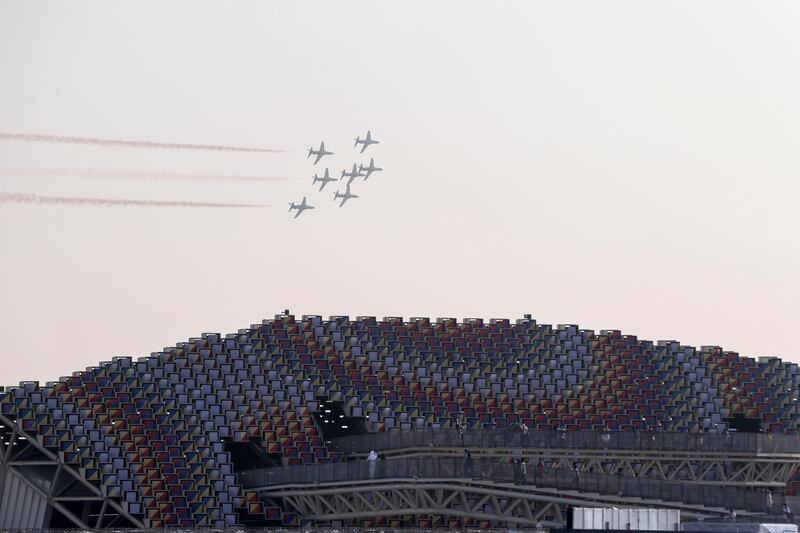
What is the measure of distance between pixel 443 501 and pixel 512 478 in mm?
6521

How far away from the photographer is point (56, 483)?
166 meters

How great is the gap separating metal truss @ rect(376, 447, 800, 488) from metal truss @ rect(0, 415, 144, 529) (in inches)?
987

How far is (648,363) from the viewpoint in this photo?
643 ft

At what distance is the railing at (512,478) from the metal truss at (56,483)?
12949mm

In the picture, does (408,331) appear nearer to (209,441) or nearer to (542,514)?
(209,441)

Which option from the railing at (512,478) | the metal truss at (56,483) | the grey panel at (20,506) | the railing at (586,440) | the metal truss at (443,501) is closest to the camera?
the railing at (512,478)

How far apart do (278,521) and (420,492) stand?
45.8ft

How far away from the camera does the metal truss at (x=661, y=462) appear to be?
173875 mm

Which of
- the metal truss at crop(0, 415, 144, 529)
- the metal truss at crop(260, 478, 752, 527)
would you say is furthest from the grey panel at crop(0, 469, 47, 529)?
the metal truss at crop(260, 478, 752, 527)

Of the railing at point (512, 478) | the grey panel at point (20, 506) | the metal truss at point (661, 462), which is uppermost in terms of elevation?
the metal truss at point (661, 462)

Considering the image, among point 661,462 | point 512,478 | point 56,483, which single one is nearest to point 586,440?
point 661,462

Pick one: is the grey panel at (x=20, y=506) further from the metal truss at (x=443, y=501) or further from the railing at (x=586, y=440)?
the railing at (x=586, y=440)

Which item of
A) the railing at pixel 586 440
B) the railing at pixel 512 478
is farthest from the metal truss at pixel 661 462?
the railing at pixel 512 478

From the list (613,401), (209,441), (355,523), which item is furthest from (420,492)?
(613,401)
